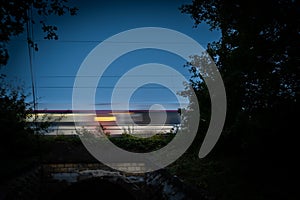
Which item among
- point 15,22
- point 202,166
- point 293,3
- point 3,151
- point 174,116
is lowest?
point 202,166

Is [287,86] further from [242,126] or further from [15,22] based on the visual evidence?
[15,22]

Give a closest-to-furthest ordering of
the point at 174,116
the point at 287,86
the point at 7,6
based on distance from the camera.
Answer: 1. the point at 7,6
2. the point at 287,86
3. the point at 174,116

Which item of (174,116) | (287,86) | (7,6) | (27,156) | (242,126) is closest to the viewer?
(7,6)

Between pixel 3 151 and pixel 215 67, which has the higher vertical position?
pixel 215 67

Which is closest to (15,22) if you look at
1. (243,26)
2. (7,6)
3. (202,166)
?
(7,6)

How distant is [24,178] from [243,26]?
266 inches

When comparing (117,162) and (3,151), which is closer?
(3,151)

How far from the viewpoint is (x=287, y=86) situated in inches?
172

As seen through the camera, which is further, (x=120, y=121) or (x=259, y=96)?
(x=120, y=121)

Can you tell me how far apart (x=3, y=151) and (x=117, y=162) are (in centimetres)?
451

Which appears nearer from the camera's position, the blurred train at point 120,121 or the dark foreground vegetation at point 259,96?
the dark foreground vegetation at point 259,96

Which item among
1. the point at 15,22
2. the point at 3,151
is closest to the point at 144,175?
the point at 3,151

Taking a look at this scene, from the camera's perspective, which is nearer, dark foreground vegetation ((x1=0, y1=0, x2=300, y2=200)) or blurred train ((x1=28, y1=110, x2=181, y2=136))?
dark foreground vegetation ((x1=0, y1=0, x2=300, y2=200))

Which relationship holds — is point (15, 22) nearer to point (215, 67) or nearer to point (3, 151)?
point (215, 67)
